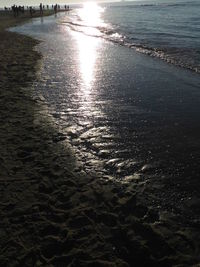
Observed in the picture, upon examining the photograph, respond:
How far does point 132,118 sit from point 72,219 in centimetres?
532

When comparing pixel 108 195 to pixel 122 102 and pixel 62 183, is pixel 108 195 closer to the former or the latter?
pixel 62 183

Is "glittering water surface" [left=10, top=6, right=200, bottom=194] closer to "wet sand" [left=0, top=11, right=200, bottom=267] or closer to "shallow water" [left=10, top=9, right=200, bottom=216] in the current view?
"shallow water" [left=10, top=9, right=200, bottom=216]

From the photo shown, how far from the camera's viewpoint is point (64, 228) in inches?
213

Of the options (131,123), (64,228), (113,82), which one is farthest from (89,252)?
(113,82)

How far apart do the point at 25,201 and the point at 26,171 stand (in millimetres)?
1139

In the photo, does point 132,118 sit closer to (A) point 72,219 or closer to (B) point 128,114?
(B) point 128,114

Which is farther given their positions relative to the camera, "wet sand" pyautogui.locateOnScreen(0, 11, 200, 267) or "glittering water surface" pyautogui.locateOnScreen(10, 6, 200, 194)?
"glittering water surface" pyautogui.locateOnScreen(10, 6, 200, 194)

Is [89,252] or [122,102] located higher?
[122,102]

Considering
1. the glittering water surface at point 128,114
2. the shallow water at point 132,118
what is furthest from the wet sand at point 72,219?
the glittering water surface at point 128,114

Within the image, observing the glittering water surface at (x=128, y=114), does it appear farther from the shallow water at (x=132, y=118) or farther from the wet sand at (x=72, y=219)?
the wet sand at (x=72, y=219)

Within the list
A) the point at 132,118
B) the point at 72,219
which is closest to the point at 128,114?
the point at 132,118

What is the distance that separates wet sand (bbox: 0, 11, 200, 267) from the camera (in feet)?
16.0

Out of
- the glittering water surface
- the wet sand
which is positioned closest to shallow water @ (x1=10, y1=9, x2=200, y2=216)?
the glittering water surface

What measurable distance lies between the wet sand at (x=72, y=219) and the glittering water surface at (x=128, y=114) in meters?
0.69
